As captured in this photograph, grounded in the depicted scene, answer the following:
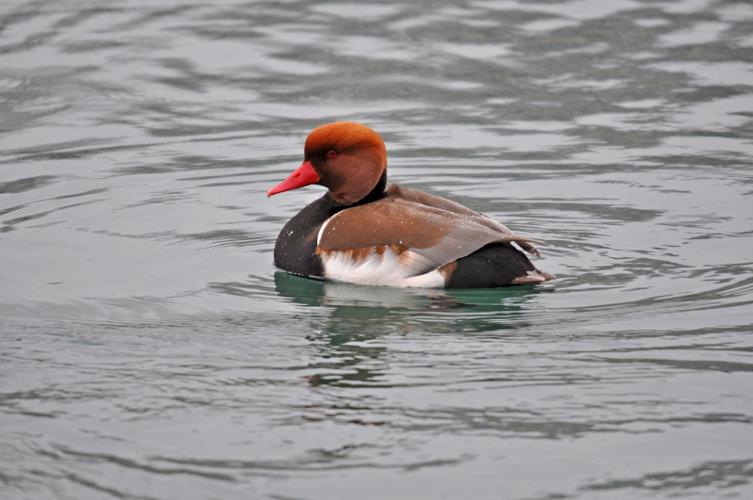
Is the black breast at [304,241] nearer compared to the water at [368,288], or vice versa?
the water at [368,288]

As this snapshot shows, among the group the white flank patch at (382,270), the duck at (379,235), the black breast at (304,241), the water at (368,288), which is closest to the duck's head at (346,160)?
the duck at (379,235)

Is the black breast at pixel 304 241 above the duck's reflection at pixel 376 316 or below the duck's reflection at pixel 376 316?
above

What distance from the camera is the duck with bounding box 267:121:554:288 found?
25.8ft

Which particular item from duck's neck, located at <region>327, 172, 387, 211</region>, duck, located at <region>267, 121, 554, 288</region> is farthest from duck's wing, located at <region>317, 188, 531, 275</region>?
duck's neck, located at <region>327, 172, 387, 211</region>

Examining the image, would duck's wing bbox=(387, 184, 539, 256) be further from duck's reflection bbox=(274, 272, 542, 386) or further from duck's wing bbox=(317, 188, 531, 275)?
duck's reflection bbox=(274, 272, 542, 386)

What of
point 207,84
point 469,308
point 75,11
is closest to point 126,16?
point 75,11

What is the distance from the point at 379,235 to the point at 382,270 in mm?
196

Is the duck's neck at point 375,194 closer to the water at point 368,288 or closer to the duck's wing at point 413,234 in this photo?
the duck's wing at point 413,234

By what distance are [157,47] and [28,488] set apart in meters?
9.77

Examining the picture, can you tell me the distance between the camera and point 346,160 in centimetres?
834

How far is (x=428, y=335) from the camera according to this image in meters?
7.00

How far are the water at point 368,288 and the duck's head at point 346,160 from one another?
64 centimetres

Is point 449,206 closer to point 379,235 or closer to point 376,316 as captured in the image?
point 379,235

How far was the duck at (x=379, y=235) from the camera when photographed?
25.8 ft
